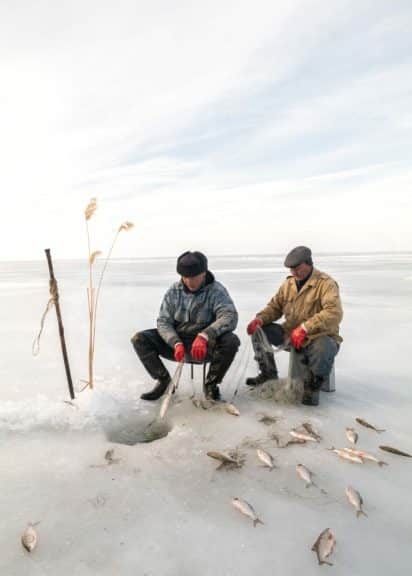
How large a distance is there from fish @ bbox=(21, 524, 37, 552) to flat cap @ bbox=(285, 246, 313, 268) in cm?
319

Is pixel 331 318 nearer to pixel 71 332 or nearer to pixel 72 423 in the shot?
pixel 72 423

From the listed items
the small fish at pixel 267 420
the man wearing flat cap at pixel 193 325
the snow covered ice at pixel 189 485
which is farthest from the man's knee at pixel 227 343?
the small fish at pixel 267 420

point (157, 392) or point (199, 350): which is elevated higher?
point (199, 350)

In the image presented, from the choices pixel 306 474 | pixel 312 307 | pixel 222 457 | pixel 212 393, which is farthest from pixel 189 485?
pixel 312 307

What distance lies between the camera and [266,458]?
308cm

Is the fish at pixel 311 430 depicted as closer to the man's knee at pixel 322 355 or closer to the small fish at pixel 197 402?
the man's knee at pixel 322 355

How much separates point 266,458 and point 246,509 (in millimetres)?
615

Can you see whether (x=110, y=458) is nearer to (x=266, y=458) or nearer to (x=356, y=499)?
(x=266, y=458)

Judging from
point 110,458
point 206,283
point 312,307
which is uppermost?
point 206,283

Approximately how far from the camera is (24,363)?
19.5 feet

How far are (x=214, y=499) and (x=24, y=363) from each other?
436cm

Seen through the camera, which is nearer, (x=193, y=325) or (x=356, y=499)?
(x=356, y=499)

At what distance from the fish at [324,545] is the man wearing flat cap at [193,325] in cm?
210

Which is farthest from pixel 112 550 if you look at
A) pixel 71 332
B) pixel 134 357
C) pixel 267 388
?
pixel 71 332
